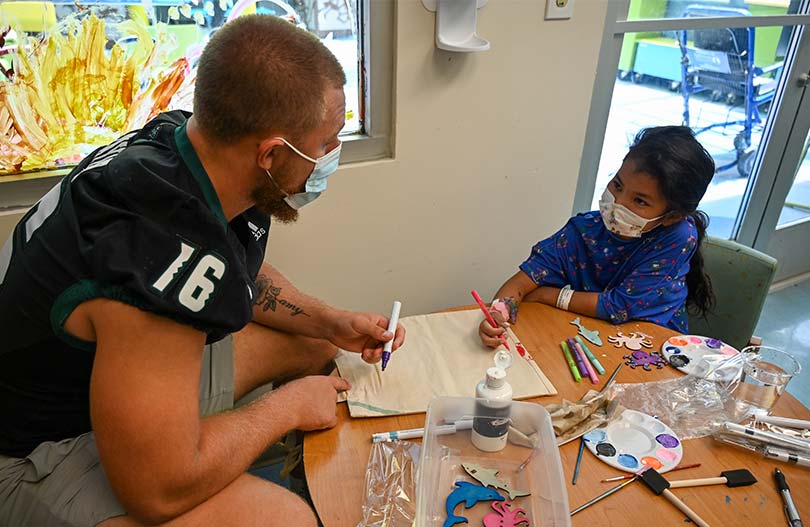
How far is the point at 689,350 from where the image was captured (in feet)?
4.03

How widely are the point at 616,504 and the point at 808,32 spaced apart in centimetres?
229

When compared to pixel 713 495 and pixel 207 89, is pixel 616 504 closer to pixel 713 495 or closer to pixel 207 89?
pixel 713 495

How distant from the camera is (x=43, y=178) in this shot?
1.29 m

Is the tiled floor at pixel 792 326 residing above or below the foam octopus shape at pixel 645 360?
below

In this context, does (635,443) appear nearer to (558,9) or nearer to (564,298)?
(564,298)

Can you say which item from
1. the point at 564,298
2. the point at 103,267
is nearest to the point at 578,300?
the point at 564,298

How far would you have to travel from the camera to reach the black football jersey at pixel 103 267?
2.64 feet

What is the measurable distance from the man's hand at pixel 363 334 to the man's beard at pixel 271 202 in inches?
10.2

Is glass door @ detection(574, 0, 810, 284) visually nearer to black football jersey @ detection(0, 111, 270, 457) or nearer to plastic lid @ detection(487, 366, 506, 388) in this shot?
plastic lid @ detection(487, 366, 506, 388)

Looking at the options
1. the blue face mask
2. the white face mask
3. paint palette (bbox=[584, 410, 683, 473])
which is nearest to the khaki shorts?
the blue face mask

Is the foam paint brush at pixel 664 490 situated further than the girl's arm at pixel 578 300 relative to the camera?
No

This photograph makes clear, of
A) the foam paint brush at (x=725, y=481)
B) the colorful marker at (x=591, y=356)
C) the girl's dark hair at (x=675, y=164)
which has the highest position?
the girl's dark hair at (x=675, y=164)

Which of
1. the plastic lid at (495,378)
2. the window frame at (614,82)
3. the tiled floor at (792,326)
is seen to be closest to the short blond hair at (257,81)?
the plastic lid at (495,378)

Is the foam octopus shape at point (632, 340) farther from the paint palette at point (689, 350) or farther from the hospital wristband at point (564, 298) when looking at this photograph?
the hospital wristband at point (564, 298)
